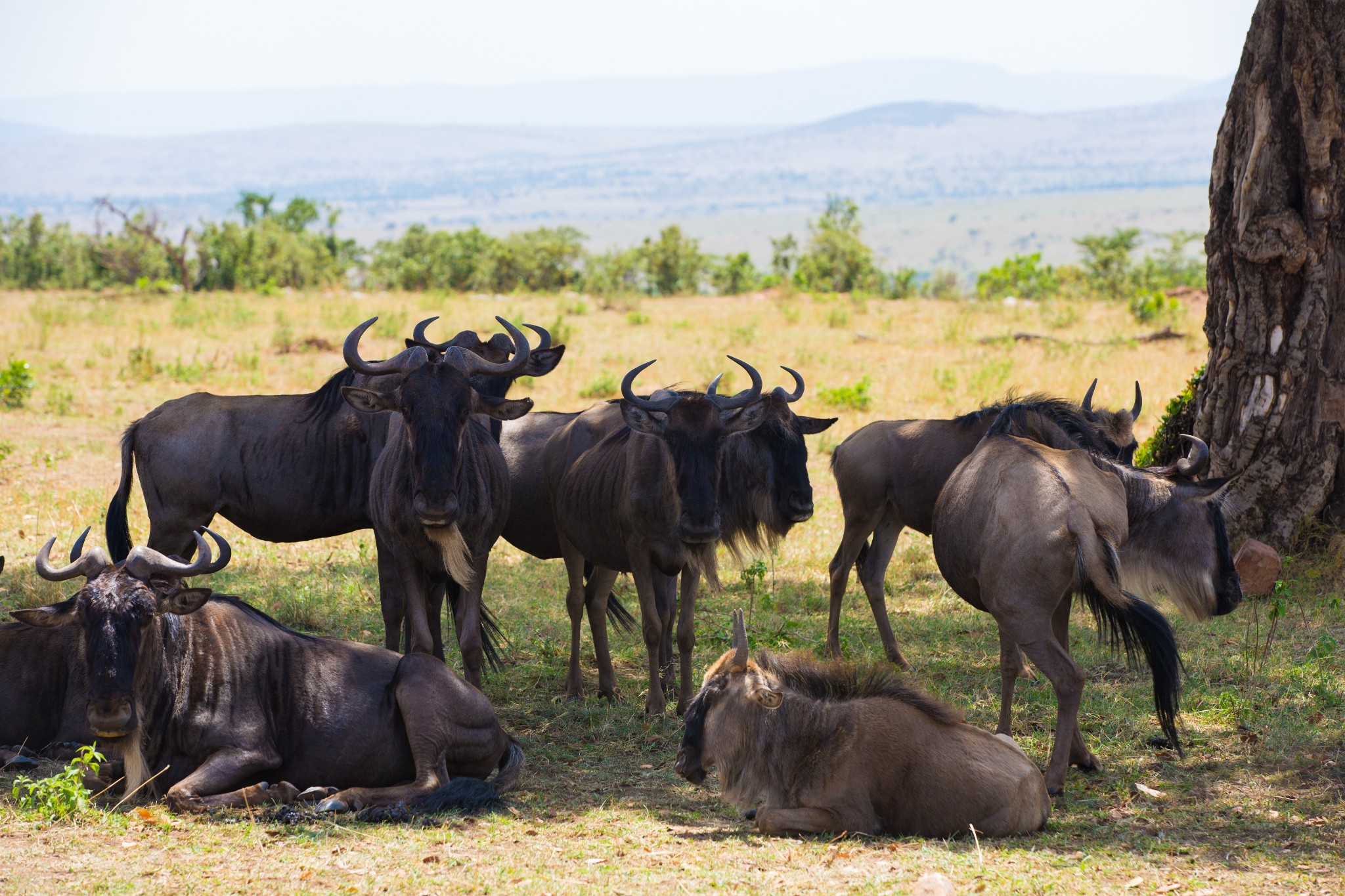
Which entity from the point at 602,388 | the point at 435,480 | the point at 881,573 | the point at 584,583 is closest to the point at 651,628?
the point at 584,583

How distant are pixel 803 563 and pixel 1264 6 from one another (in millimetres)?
5073

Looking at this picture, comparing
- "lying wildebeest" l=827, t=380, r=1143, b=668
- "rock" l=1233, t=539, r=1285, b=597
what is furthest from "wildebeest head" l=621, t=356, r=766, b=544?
"rock" l=1233, t=539, r=1285, b=597

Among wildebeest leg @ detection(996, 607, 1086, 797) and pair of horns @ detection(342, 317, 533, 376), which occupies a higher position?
pair of horns @ detection(342, 317, 533, 376)

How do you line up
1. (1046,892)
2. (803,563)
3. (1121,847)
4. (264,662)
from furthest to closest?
(803,563), (264,662), (1121,847), (1046,892)

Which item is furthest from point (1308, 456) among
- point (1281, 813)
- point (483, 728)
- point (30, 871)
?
point (30, 871)

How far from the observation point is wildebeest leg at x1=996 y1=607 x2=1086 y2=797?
17.9 ft

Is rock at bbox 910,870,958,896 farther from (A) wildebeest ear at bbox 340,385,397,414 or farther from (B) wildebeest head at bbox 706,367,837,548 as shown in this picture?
(A) wildebeest ear at bbox 340,385,397,414

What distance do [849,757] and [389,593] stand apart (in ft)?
9.25

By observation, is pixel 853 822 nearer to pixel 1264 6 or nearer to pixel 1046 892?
pixel 1046 892

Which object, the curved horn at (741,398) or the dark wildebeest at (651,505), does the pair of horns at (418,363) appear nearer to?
the dark wildebeest at (651,505)

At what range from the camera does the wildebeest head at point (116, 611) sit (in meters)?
4.98

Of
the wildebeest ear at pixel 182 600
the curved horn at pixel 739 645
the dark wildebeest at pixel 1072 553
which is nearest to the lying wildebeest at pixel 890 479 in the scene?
the dark wildebeest at pixel 1072 553

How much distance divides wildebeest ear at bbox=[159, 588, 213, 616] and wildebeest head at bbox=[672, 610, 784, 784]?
203 cm

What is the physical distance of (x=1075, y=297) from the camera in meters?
25.8
